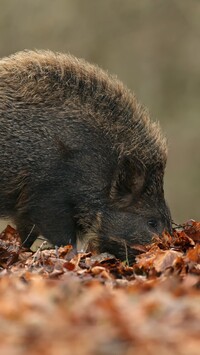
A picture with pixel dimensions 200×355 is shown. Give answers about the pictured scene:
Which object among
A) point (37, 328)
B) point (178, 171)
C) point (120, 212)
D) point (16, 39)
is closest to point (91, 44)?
point (16, 39)

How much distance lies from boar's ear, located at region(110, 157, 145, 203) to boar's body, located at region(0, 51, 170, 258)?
0.03ft

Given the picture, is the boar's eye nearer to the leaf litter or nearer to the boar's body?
the boar's body

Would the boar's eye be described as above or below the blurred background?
below

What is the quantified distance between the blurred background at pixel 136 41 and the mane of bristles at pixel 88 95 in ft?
39.2

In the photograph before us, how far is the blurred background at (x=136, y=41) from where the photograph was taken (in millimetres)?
22766

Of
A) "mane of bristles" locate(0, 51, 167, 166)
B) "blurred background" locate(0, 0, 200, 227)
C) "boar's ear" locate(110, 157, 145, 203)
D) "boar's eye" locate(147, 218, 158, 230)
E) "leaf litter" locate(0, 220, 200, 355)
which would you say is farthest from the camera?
"blurred background" locate(0, 0, 200, 227)

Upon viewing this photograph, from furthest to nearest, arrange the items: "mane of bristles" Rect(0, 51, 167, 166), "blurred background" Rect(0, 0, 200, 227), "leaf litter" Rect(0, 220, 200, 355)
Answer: "blurred background" Rect(0, 0, 200, 227) < "mane of bristles" Rect(0, 51, 167, 166) < "leaf litter" Rect(0, 220, 200, 355)

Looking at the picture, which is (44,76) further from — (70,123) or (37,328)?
(37,328)

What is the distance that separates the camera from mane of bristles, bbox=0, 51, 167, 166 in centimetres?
870

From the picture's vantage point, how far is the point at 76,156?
871 cm

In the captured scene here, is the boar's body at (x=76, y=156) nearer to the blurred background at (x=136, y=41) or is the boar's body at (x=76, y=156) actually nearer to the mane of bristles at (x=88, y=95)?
the mane of bristles at (x=88, y=95)

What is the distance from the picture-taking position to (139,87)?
2300cm

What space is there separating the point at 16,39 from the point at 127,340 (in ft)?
73.7

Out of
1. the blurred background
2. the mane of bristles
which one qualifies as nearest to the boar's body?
the mane of bristles
